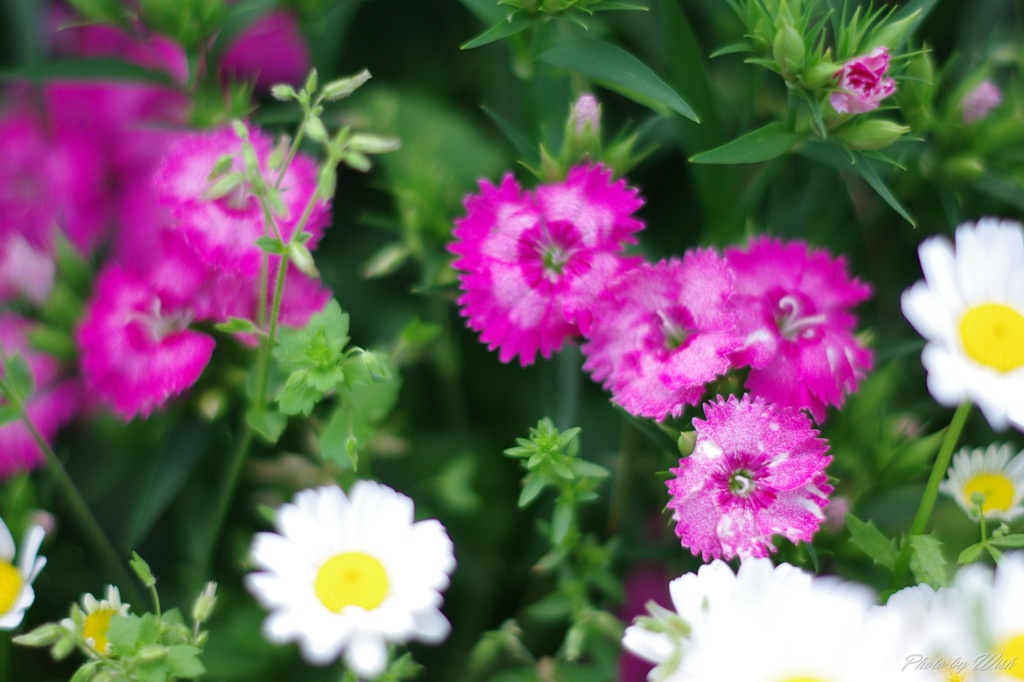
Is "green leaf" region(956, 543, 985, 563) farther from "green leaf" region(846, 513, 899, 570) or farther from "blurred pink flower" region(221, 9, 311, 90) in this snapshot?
"blurred pink flower" region(221, 9, 311, 90)

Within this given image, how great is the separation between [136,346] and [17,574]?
0.73ft

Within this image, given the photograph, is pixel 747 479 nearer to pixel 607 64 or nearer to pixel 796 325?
pixel 796 325

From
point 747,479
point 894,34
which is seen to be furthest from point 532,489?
point 894,34

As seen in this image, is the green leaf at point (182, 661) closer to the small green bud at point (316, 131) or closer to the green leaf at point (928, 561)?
the small green bud at point (316, 131)

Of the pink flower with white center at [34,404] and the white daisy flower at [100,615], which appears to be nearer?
the white daisy flower at [100,615]

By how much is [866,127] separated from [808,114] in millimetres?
64

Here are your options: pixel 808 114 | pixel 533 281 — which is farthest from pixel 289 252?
pixel 808 114

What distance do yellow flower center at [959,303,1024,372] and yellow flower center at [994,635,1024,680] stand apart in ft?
0.66

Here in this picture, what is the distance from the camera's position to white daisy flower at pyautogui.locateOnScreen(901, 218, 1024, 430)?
0.67 metres

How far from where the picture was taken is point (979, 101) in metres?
0.95

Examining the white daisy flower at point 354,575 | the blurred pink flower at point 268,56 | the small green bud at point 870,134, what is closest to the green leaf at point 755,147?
the small green bud at point 870,134

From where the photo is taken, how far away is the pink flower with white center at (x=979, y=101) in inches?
37.3

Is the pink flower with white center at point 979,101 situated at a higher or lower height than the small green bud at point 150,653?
higher

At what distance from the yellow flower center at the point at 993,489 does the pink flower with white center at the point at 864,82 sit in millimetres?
339
